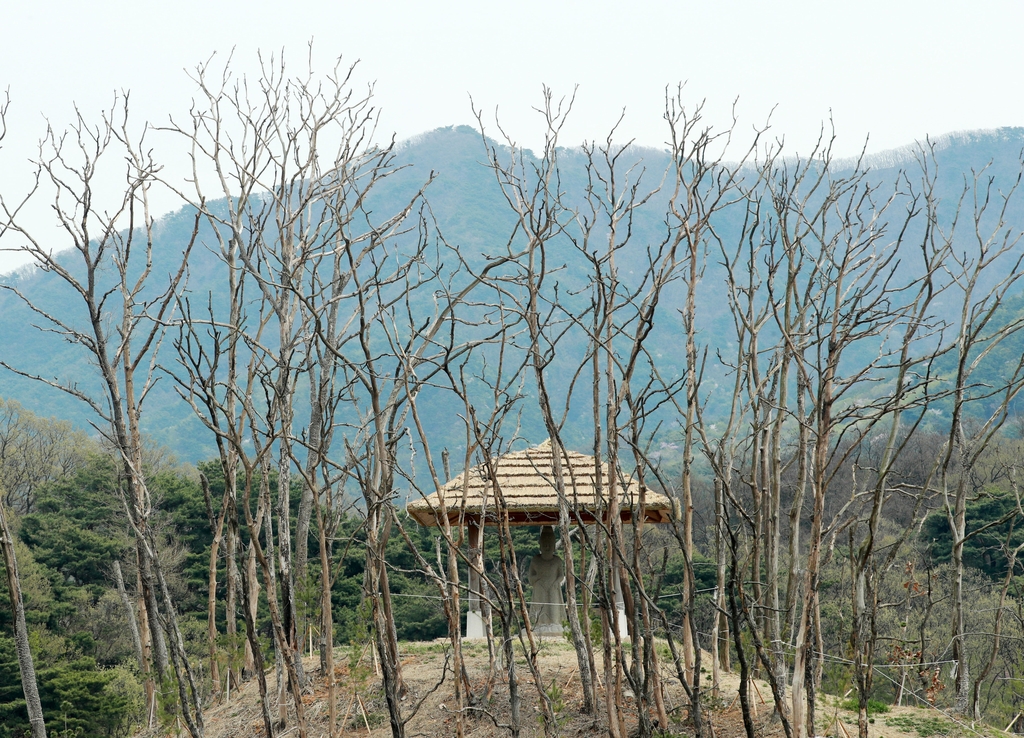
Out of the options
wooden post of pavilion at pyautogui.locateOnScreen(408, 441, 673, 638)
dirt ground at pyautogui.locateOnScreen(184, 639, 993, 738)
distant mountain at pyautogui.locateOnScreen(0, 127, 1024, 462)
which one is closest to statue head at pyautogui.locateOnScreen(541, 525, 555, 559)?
wooden post of pavilion at pyautogui.locateOnScreen(408, 441, 673, 638)

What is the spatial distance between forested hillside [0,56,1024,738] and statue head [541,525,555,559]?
564mm

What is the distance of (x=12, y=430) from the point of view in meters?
25.9

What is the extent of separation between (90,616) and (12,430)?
39.2 ft

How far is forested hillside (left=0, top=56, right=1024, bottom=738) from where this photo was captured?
349cm

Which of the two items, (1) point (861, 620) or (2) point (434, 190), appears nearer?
(1) point (861, 620)

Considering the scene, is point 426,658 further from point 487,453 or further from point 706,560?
point 706,560

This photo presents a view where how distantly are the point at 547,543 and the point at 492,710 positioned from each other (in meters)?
2.46

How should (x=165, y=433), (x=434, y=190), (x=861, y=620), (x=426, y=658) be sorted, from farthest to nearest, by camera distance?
(x=434, y=190) < (x=165, y=433) < (x=426, y=658) < (x=861, y=620)

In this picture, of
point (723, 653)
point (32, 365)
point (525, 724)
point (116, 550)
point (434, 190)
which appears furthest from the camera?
point (434, 190)

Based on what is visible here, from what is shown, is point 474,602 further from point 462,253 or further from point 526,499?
point 462,253

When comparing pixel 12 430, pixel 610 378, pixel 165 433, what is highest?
pixel 610 378

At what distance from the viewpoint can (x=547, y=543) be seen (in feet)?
24.7

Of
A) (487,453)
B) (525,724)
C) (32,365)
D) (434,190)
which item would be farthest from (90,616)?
(434,190)

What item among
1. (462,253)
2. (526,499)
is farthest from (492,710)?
(462,253)
